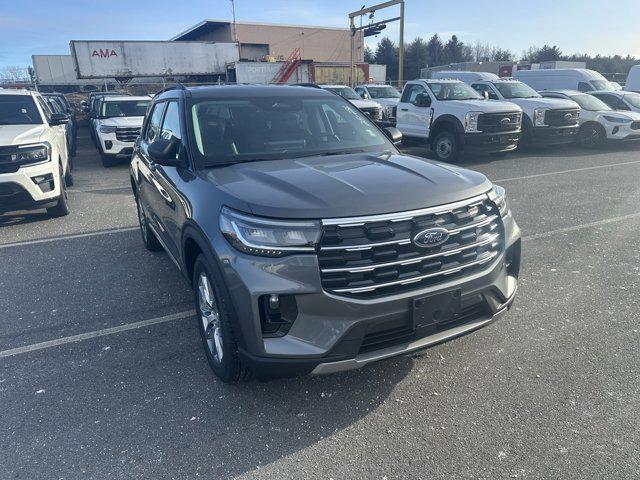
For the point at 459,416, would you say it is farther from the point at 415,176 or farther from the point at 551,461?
the point at 415,176

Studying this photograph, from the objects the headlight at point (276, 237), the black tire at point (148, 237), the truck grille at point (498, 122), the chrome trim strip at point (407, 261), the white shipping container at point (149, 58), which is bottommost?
the black tire at point (148, 237)

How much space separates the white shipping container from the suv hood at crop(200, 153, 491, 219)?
3424cm

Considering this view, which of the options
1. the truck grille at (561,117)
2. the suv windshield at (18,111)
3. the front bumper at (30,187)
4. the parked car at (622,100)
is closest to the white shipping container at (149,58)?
the parked car at (622,100)

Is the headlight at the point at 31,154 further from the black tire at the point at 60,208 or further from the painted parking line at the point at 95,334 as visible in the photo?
the painted parking line at the point at 95,334

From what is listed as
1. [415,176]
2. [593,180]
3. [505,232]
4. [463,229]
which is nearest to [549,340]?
[505,232]

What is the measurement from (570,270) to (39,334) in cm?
491

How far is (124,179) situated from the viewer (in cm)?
1092

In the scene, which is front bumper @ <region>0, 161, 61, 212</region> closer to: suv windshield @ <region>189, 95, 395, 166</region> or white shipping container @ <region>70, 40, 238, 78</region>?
suv windshield @ <region>189, 95, 395, 166</region>

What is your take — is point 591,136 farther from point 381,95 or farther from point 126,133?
point 126,133

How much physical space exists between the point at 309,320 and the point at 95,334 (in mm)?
2230

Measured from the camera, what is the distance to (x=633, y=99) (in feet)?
49.2

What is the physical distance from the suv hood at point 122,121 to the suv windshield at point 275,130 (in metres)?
9.48

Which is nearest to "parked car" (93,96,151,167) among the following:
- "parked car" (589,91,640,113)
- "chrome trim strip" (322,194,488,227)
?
"chrome trim strip" (322,194,488,227)

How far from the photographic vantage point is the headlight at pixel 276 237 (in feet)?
7.87
